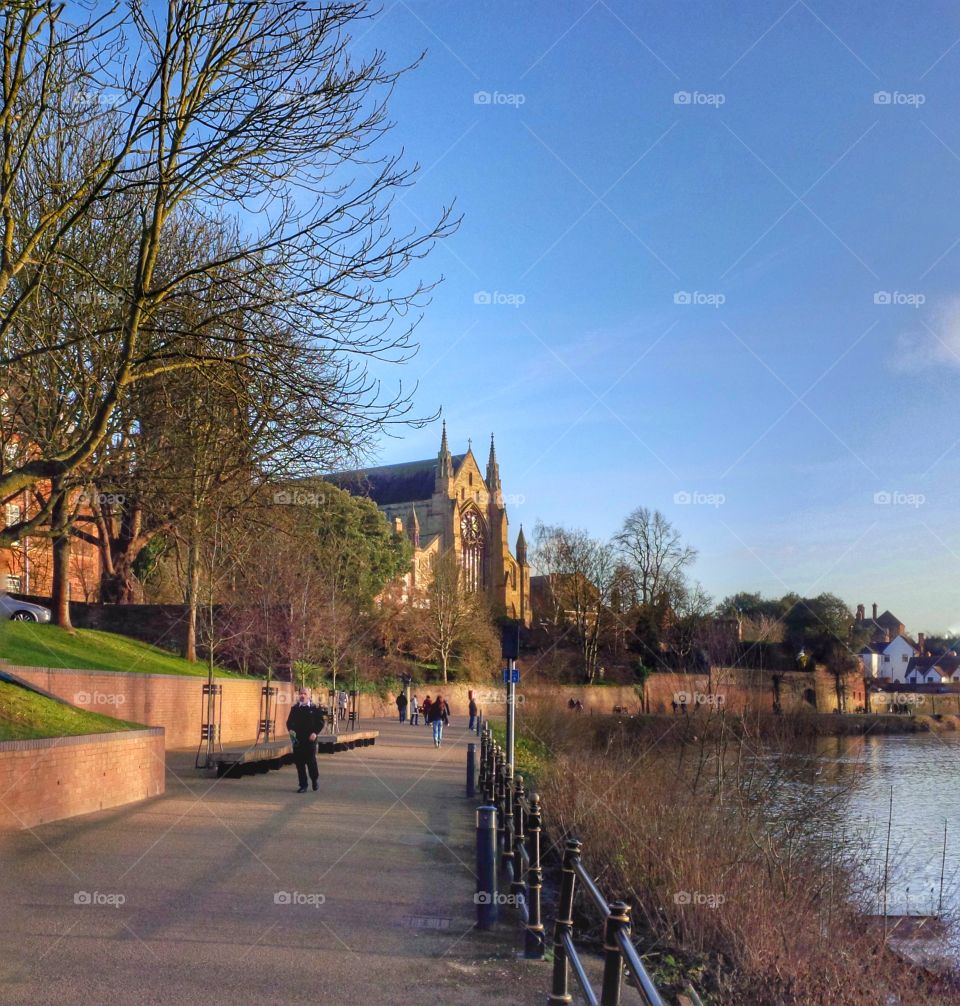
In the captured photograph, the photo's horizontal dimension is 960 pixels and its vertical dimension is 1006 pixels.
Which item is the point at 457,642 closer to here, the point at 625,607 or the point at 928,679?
the point at 625,607

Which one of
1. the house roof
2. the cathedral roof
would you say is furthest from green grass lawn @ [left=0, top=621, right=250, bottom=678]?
the house roof

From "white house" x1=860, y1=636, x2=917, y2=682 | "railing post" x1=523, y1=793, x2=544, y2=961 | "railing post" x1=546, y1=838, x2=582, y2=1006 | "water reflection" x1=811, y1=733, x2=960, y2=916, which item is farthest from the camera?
"white house" x1=860, y1=636, x2=917, y2=682

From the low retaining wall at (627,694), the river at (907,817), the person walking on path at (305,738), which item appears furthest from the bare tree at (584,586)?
the person walking on path at (305,738)

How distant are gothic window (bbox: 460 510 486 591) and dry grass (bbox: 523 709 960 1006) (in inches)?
3274

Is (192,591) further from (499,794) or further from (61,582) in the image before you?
(499,794)

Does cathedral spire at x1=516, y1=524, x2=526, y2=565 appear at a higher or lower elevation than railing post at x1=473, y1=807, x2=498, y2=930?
higher

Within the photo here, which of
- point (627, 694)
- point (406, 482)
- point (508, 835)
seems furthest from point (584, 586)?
point (508, 835)

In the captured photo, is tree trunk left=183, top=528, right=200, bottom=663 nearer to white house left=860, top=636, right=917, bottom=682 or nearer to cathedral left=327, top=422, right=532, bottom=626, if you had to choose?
cathedral left=327, top=422, right=532, bottom=626

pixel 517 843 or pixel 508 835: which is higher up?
pixel 508 835

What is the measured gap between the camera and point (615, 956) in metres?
4.65

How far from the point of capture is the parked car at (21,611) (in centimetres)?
2772

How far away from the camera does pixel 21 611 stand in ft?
93.2

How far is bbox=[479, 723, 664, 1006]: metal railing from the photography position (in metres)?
4.52

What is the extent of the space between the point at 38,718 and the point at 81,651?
12551 mm
